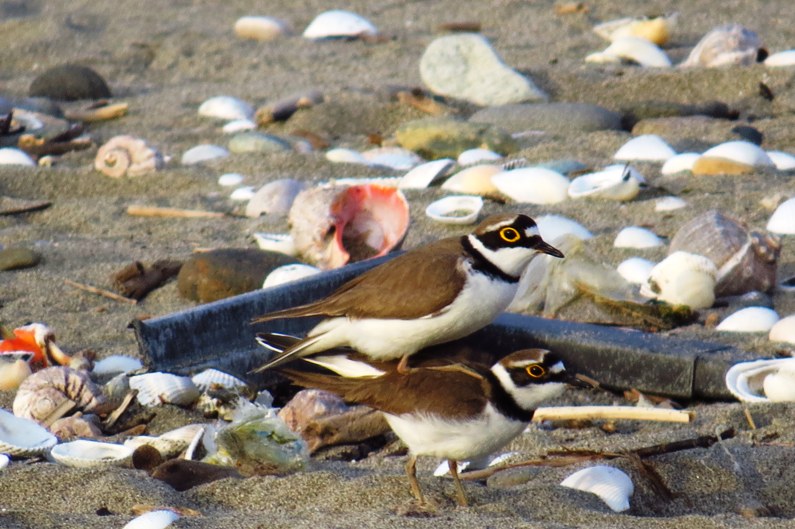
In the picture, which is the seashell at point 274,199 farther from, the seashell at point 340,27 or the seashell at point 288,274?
the seashell at point 340,27

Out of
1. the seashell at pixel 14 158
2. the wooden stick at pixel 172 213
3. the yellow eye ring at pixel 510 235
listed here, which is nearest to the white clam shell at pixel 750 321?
the yellow eye ring at pixel 510 235

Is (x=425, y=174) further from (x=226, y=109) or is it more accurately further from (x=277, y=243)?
(x=226, y=109)

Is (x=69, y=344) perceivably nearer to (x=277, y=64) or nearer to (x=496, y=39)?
(x=277, y=64)

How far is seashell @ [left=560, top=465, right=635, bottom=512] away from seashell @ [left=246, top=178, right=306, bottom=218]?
3156 mm

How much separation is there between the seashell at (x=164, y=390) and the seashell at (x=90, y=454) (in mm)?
369

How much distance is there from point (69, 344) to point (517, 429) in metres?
2.27

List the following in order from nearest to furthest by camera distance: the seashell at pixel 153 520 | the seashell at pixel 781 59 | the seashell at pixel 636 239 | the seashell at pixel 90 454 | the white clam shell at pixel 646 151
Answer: the seashell at pixel 153 520, the seashell at pixel 90 454, the seashell at pixel 636 239, the white clam shell at pixel 646 151, the seashell at pixel 781 59

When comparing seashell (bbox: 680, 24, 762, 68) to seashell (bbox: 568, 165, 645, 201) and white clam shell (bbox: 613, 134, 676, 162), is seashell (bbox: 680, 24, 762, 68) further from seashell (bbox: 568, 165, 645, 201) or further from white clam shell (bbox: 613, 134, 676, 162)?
seashell (bbox: 568, 165, 645, 201)

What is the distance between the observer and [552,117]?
7195 millimetres

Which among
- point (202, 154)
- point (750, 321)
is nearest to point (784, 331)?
point (750, 321)

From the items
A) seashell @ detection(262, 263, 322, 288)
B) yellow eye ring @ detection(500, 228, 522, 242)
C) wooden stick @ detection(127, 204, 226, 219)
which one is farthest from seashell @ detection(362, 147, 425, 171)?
yellow eye ring @ detection(500, 228, 522, 242)

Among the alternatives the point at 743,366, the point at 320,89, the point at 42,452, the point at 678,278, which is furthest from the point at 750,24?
the point at 42,452

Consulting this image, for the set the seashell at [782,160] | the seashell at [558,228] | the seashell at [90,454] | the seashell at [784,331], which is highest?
the seashell at [90,454]

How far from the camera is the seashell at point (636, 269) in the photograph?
4.95 m
